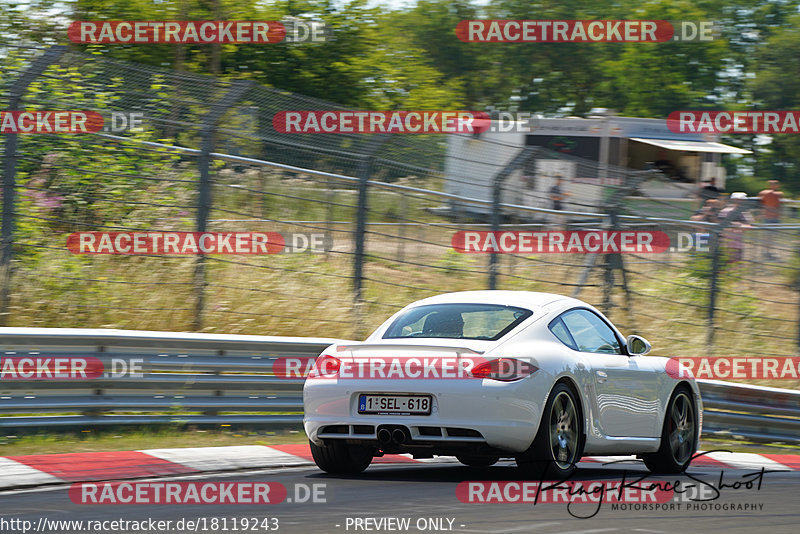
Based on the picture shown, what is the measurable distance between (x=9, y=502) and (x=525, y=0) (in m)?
57.3

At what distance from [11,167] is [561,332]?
5.74 m

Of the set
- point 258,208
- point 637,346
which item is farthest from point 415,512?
point 258,208

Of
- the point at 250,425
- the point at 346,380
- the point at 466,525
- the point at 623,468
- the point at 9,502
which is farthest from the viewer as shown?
the point at 250,425

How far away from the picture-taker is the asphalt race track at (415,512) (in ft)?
19.5

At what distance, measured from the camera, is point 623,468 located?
924 centimetres

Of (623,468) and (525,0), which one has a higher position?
(525,0)

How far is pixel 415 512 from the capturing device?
635 cm

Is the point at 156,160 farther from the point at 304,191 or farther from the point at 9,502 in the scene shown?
the point at 9,502

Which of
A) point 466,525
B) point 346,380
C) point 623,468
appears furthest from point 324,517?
point 623,468

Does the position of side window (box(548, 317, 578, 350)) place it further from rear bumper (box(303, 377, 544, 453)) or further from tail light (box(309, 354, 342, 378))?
tail light (box(309, 354, 342, 378))

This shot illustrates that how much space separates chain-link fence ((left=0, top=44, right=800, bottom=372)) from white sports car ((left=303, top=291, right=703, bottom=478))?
14.3 ft

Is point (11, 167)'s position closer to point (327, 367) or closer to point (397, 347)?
point (327, 367)

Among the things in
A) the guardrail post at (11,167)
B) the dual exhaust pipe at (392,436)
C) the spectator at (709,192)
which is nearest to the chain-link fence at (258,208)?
the guardrail post at (11,167)

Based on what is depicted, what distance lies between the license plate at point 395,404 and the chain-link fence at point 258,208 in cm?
488
